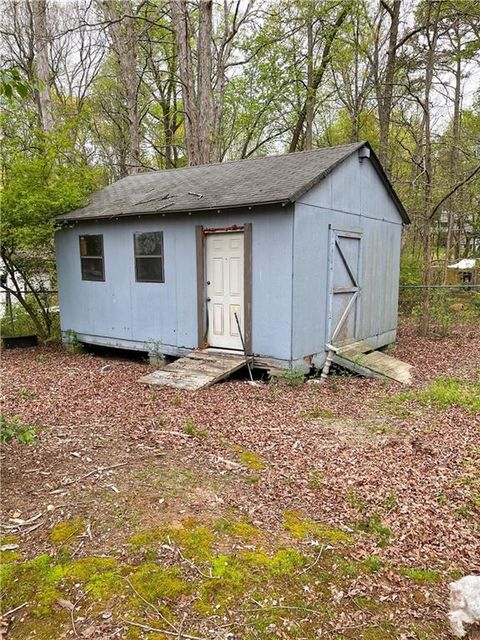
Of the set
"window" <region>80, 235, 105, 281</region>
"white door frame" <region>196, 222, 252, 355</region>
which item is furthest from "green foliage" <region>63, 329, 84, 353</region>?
"white door frame" <region>196, 222, 252, 355</region>

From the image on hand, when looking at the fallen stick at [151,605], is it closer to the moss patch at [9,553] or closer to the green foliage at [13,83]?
the moss patch at [9,553]

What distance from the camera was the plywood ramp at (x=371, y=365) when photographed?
722cm

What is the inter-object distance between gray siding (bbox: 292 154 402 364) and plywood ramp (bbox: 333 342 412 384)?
1.49 feet

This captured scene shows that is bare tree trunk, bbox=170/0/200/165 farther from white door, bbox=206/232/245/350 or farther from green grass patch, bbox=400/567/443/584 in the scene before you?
green grass patch, bbox=400/567/443/584

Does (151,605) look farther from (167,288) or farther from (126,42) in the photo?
(126,42)

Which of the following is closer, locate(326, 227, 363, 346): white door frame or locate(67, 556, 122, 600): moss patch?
locate(67, 556, 122, 600): moss patch

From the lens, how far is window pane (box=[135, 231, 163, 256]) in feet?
26.2

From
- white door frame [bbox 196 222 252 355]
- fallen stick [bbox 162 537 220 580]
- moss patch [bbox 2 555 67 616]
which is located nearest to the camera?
moss patch [bbox 2 555 67 616]

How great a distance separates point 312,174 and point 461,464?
4669 mm

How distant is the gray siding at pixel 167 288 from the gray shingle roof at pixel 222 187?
10.3 inches

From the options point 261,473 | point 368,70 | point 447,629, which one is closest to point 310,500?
point 261,473

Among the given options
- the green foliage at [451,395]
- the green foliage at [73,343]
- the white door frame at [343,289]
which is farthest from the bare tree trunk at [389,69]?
the green foliage at [73,343]

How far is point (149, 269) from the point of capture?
8211mm

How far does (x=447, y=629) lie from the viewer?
2.14 m
